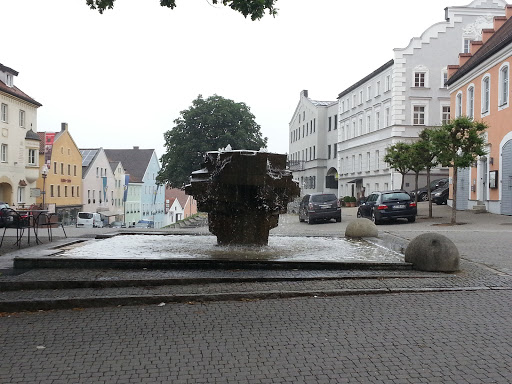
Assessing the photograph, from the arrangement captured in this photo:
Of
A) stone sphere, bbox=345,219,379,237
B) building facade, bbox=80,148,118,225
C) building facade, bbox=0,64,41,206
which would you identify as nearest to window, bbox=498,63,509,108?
stone sphere, bbox=345,219,379,237

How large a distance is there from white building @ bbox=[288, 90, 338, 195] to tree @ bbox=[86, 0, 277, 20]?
184ft

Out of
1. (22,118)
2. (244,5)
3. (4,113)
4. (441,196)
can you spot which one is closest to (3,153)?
(4,113)

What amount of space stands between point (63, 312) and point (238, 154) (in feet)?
16.0

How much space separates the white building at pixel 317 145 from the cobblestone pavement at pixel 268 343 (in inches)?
2356

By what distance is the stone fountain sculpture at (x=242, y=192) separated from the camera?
10.6 metres

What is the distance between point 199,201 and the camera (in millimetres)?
11258

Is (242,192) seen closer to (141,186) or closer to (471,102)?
(471,102)

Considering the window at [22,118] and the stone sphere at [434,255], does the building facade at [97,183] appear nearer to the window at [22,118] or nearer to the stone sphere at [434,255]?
the window at [22,118]

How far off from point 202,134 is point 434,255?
48895 millimetres

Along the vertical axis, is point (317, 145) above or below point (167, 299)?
above

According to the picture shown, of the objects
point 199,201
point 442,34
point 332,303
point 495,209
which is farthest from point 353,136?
point 332,303

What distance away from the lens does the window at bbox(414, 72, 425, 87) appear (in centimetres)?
4856

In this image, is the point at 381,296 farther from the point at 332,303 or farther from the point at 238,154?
the point at 238,154

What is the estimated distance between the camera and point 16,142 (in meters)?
47.5
